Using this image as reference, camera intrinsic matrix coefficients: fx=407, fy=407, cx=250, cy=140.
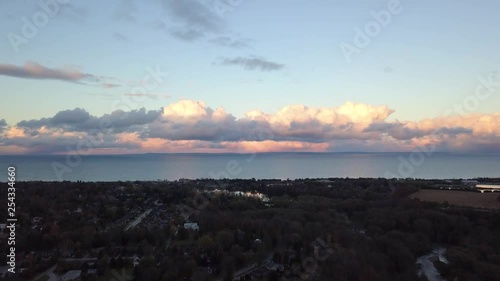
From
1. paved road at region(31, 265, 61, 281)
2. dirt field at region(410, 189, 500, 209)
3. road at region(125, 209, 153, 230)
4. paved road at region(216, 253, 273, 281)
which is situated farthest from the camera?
dirt field at region(410, 189, 500, 209)

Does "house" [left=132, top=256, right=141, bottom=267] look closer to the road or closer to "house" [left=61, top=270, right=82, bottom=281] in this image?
"house" [left=61, top=270, right=82, bottom=281]

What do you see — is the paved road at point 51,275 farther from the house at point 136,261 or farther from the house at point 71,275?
the house at point 136,261

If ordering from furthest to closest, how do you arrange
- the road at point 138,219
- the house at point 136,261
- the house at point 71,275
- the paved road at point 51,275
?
the road at point 138,219
the house at point 136,261
the paved road at point 51,275
the house at point 71,275

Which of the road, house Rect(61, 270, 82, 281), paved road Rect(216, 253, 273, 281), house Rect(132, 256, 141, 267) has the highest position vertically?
the road

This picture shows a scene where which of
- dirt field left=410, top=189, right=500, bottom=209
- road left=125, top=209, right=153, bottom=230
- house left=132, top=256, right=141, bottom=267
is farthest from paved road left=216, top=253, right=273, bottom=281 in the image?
dirt field left=410, top=189, right=500, bottom=209

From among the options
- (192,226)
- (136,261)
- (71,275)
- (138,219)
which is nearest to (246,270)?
(136,261)

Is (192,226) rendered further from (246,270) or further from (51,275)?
(51,275)

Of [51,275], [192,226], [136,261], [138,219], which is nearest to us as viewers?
[51,275]

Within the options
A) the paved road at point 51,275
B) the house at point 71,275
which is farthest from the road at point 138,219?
the house at point 71,275
